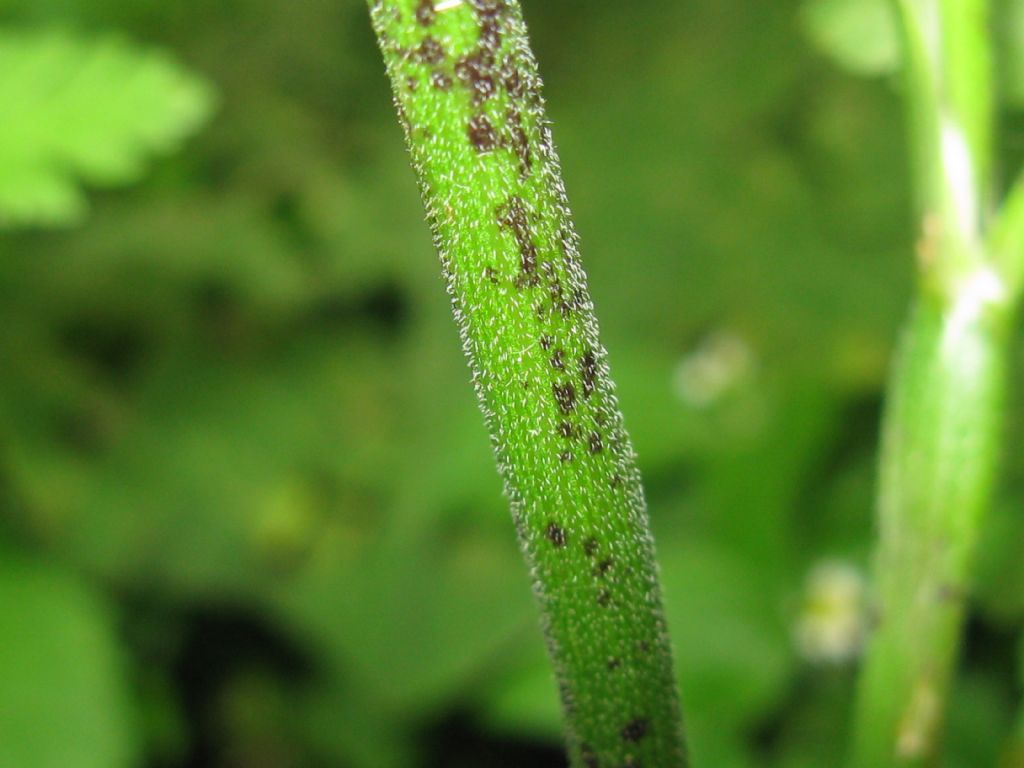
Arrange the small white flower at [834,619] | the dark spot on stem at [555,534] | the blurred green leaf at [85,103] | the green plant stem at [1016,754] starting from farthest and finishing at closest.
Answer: the small white flower at [834,619] → the blurred green leaf at [85,103] → the green plant stem at [1016,754] → the dark spot on stem at [555,534]

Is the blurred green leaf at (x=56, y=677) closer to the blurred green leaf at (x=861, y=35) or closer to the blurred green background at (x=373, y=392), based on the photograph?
the blurred green background at (x=373, y=392)

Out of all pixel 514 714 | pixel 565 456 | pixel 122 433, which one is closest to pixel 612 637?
pixel 565 456

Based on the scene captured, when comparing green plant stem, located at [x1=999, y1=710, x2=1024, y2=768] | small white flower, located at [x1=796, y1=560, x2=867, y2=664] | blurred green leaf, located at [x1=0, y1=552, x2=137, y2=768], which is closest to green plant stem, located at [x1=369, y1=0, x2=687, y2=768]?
green plant stem, located at [x1=999, y1=710, x2=1024, y2=768]

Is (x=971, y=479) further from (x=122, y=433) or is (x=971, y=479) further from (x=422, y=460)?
(x=122, y=433)

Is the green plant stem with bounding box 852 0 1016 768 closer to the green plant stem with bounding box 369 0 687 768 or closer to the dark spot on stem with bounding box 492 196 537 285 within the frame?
the green plant stem with bounding box 369 0 687 768

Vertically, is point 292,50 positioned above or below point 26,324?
above

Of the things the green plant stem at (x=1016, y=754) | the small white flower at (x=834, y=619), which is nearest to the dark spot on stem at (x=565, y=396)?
the green plant stem at (x=1016, y=754)
